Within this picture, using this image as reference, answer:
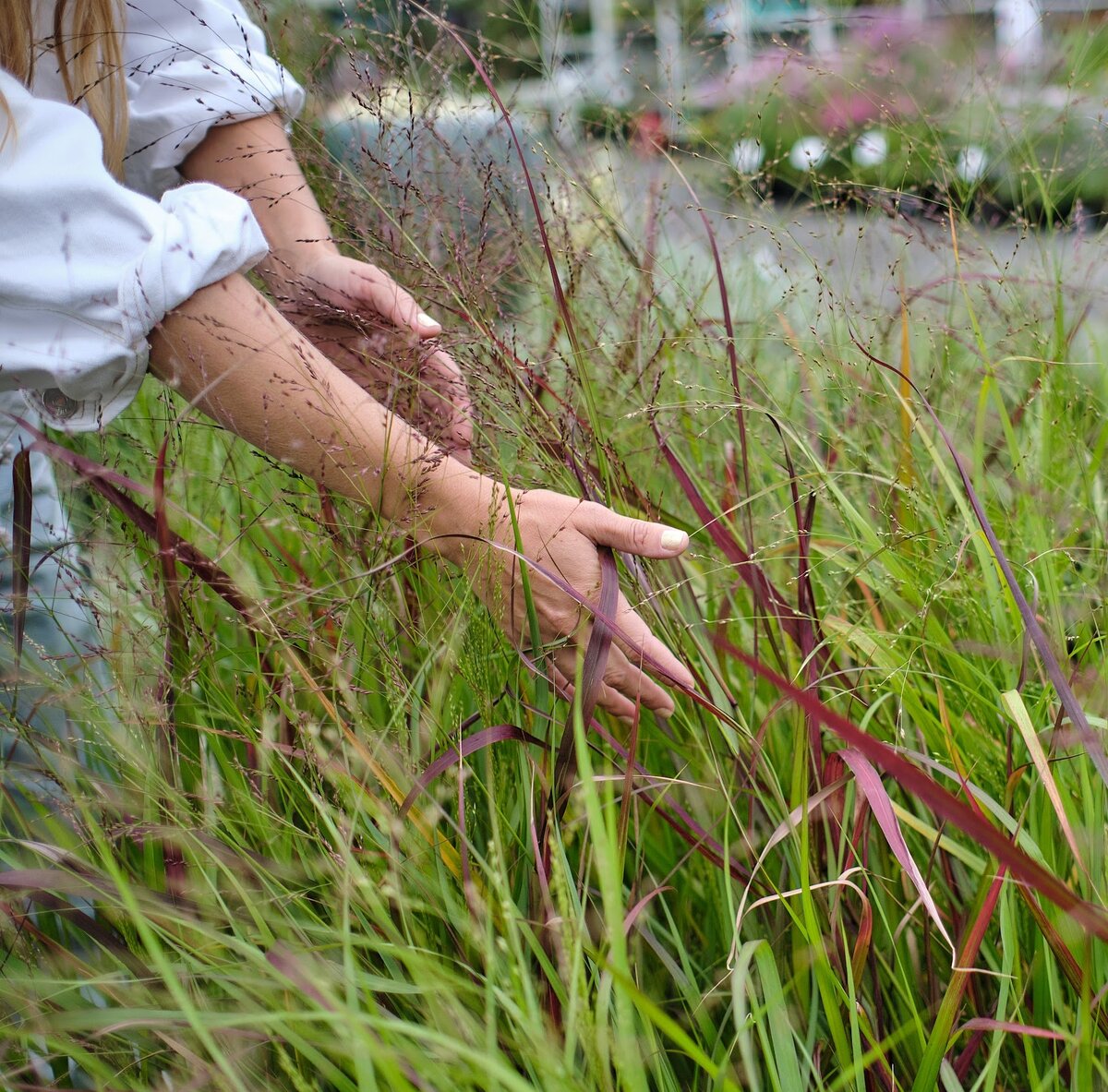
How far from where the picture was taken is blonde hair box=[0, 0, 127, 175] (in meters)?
1.01

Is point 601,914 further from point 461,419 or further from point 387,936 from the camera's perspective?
point 461,419

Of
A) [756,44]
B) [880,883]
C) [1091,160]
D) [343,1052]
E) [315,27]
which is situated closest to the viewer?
[343,1052]

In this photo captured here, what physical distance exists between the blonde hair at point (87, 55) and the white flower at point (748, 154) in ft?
2.97

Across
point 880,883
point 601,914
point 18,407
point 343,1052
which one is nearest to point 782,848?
point 880,883

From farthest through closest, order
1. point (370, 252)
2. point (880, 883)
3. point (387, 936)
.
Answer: point (370, 252)
point (880, 883)
point (387, 936)

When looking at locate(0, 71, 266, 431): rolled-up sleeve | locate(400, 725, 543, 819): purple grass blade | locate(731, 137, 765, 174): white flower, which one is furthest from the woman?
locate(731, 137, 765, 174): white flower

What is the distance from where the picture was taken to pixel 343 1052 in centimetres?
76

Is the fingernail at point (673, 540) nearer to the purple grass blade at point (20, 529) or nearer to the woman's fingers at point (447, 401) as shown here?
the woman's fingers at point (447, 401)

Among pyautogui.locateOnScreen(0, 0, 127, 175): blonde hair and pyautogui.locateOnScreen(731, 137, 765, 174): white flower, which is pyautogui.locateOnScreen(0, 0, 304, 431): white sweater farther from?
pyautogui.locateOnScreen(731, 137, 765, 174): white flower

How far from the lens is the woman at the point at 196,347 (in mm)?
936

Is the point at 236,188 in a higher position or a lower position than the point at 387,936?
higher

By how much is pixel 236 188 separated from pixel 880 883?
114cm

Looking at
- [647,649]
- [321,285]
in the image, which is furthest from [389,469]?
[321,285]

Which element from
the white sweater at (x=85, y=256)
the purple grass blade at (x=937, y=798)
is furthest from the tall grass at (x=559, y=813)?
the white sweater at (x=85, y=256)
